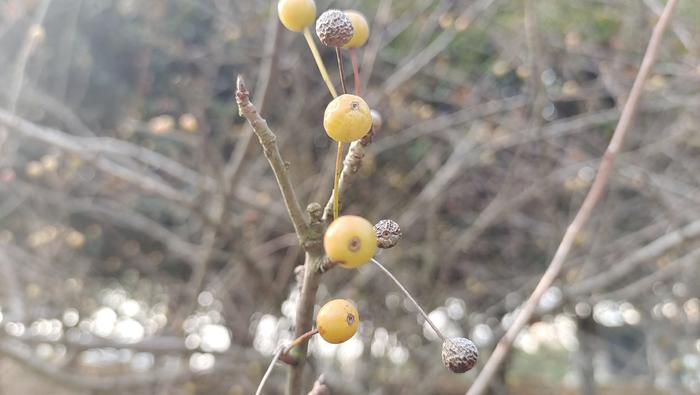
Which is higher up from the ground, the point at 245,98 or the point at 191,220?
the point at 191,220

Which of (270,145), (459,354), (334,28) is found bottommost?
(459,354)

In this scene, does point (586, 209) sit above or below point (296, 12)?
below

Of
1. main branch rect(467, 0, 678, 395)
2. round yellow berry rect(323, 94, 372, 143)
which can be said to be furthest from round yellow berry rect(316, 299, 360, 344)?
main branch rect(467, 0, 678, 395)

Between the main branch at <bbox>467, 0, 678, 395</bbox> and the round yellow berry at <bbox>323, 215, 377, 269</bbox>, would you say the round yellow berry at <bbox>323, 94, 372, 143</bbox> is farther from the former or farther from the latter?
the main branch at <bbox>467, 0, 678, 395</bbox>

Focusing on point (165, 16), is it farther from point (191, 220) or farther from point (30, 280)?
point (30, 280)

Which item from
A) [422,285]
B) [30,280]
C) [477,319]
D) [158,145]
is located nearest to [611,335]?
[477,319]

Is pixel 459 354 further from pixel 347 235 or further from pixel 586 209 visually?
pixel 586 209

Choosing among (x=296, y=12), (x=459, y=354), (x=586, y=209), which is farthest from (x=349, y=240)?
(x=586, y=209)
